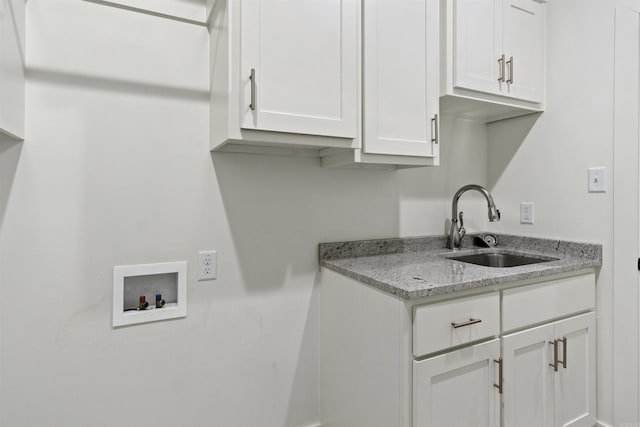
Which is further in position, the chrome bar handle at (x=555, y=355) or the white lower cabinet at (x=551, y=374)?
the chrome bar handle at (x=555, y=355)

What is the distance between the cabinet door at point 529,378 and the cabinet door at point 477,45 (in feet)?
3.71

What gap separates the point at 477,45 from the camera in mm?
1675

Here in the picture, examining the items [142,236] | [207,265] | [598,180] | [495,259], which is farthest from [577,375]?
[142,236]

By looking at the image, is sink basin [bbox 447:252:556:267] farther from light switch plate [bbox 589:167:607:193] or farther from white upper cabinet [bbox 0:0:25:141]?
white upper cabinet [bbox 0:0:25:141]

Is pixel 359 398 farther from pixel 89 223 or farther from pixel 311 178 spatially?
pixel 89 223

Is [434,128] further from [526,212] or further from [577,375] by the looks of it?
[577,375]

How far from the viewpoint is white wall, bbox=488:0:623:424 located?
5.50 ft

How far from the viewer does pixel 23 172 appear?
1203 mm

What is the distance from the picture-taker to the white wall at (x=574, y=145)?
1.68 metres

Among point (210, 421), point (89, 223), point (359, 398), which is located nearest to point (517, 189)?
point (359, 398)

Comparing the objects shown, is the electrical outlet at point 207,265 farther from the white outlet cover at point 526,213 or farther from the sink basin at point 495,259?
the white outlet cover at point 526,213

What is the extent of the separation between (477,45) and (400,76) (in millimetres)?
510

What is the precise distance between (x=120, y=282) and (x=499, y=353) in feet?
4.80

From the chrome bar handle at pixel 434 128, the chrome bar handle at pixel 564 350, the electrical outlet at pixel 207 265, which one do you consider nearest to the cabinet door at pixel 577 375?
the chrome bar handle at pixel 564 350
